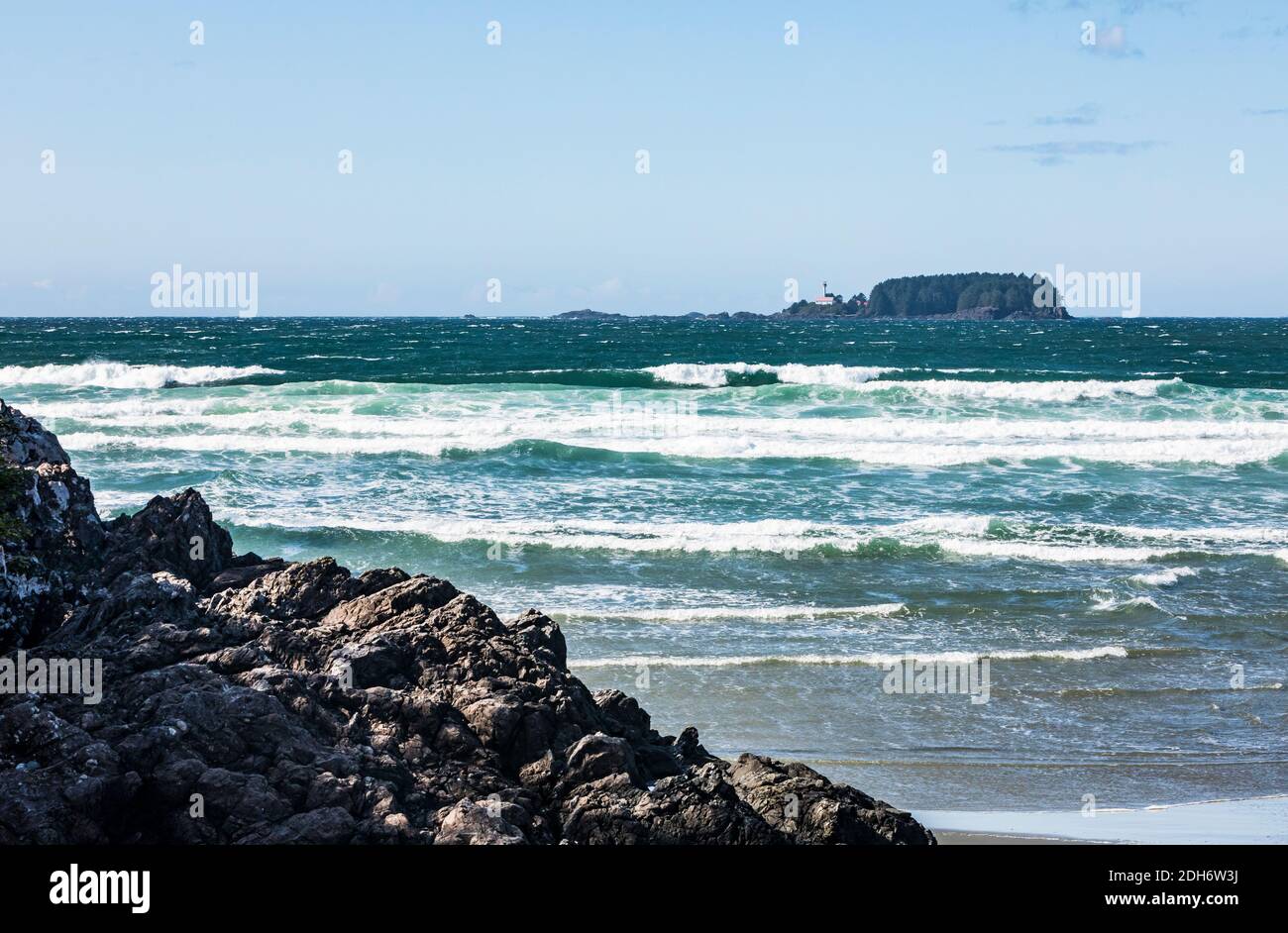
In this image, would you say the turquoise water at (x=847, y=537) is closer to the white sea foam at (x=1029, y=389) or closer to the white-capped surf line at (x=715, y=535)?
the white-capped surf line at (x=715, y=535)

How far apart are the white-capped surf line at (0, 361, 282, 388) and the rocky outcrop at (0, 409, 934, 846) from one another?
130 feet

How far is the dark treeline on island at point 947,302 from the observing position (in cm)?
18138

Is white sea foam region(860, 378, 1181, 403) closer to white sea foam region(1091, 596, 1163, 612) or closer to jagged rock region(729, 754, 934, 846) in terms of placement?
white sea foam region(1091, 596, 1163, 612)

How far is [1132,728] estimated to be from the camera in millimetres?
10320

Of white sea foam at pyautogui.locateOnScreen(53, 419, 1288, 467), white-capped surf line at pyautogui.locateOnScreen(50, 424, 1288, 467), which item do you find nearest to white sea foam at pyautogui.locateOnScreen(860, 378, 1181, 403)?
white sea foam at pyautogui.locateOnScreen(53, 419, 1288, 467)

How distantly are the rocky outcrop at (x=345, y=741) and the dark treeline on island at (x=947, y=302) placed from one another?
171580 millimetres

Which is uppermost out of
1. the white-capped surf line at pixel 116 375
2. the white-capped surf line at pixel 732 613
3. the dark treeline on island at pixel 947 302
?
the dark treeline on island at pixel 947 302

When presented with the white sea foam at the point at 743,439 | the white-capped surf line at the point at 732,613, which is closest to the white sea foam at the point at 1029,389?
the white sea foam at the point at 743,439

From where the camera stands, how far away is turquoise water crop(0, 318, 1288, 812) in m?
10.2

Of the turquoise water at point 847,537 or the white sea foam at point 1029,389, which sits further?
the white sea foam at point 1029,389

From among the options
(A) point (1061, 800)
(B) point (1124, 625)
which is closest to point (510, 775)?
(A) point (1061, 800)

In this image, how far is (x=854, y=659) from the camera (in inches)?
473

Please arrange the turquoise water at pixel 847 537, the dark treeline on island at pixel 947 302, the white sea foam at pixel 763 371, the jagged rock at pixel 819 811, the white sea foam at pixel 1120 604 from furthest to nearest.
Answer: the dark treeline on island at pixel 947 302 → the white sea foam at pixel 763 371 → the white sea foam at pixel 1120 604 → the turquoise water at pixel 847 537 → the jagged rock at pixel 819 811
